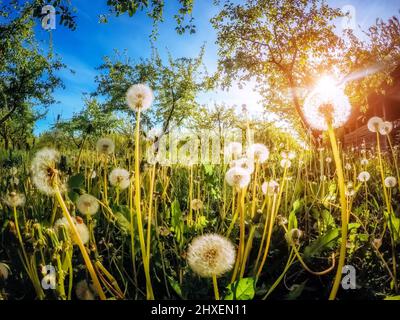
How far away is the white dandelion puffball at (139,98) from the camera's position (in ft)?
3.43

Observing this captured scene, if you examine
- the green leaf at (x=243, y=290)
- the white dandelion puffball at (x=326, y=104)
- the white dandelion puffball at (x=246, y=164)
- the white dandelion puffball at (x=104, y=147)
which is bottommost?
the green leaf at (x=243, y=290)

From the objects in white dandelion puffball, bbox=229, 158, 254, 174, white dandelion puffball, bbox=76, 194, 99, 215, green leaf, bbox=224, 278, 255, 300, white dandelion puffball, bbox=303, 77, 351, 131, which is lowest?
green leaf, bbox=224, 278, 255, 300

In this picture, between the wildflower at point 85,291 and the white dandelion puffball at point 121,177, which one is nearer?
the wildflower at point 85,291

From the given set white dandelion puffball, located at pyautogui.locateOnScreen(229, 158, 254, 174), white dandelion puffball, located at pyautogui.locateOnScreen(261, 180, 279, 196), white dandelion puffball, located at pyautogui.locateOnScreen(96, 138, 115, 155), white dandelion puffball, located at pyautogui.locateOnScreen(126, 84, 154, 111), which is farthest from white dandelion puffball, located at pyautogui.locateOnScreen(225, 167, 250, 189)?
white dandelion puffball, located at pyautogui.locateOnScreen(96, 138, 115, 155)

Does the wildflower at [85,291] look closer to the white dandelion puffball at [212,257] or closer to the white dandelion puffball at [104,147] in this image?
the white dandelion puffball at [212,257]

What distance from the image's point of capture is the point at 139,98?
107 centimetres

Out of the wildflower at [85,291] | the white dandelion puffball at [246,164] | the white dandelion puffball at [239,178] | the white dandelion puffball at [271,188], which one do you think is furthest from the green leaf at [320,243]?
the wildflower at [85,291]

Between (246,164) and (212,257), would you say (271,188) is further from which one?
(212,257)

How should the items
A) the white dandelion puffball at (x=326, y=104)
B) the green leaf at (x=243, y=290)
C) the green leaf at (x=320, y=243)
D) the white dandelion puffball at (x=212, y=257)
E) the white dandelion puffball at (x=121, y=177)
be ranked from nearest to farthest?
the white dandelion puffball at (x=326, y=104), the white dandelion puffball at (x=212, y=257), the green leaf at (x=243, y=290), the green leaf at (x=320, y=243), the white dandelion puffball at (x=121, y=177)

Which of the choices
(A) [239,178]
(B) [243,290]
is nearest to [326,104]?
(A) [239,178]

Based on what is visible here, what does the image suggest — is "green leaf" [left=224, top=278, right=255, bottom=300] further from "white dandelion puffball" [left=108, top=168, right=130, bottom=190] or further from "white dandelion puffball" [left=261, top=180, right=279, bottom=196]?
"white dandelion puffball" [left=108, top=168, right=130, bottom=190]

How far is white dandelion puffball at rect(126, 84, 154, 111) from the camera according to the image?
1.04m

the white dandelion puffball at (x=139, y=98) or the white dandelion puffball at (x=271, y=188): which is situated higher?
the white dandelion puffball at (x=139, y=98)
